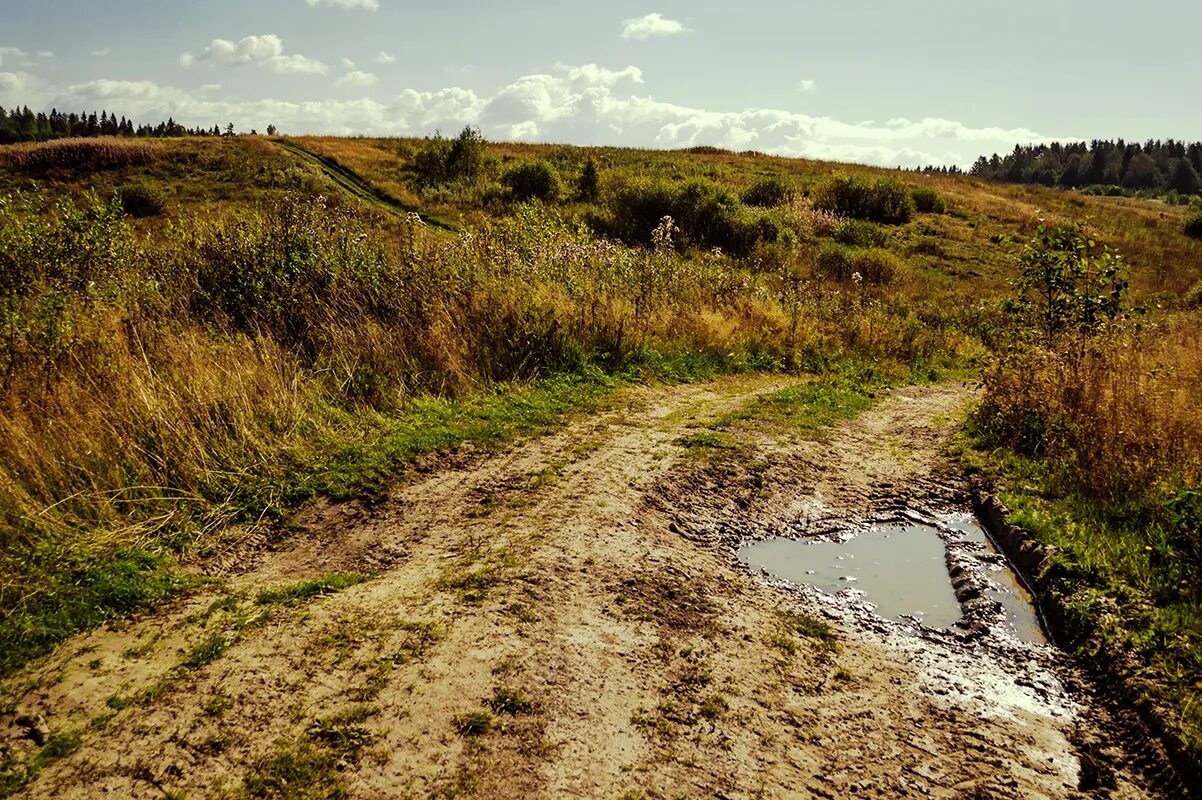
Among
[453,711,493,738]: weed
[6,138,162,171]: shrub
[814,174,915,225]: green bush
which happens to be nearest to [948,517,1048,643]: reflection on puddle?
[453,711,493,738]: weed

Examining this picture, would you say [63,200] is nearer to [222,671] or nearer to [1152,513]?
[222,671]

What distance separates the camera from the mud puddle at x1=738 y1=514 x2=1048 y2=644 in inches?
182

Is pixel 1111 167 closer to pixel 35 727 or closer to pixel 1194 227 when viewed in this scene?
pixel 1194 227

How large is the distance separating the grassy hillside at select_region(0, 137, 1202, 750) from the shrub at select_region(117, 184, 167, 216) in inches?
704

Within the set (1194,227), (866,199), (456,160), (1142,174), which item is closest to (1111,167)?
(1142,174)

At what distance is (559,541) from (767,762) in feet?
6.94

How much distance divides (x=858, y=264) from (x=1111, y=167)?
402 feet

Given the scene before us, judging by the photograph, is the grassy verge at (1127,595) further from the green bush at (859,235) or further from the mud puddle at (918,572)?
the green bush at (859,235)

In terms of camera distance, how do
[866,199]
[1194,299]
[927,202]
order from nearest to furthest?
[1194,299] < [866,199] < [927,202]

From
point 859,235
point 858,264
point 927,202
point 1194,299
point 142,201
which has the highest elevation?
point 927,202

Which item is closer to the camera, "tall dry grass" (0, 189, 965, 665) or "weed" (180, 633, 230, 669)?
"weed" (180, 633, 230, 669)

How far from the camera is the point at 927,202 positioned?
3259 cm

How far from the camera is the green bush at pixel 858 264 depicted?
819 inches

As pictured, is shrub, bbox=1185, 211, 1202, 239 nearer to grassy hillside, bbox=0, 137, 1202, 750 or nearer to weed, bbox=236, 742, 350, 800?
grassy hillside, bbox=0, 137, 1202, 750
